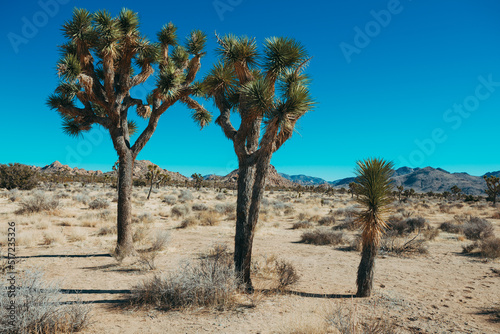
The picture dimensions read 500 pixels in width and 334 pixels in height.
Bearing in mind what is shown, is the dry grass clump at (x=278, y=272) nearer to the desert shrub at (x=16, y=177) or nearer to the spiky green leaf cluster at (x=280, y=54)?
the spiky green leaf cluster at (x=280, y=54)

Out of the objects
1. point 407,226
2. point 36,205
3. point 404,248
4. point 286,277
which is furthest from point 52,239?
point 407,226

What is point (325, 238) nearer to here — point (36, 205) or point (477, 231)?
point (477, 231)

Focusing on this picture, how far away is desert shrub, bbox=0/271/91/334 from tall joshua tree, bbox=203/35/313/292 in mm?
2870

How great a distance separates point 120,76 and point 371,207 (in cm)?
786

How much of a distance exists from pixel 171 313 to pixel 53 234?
8.34 meters

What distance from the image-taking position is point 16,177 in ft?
102

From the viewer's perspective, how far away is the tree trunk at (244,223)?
6.23 meters

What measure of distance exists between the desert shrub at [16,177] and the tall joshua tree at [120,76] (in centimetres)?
2867

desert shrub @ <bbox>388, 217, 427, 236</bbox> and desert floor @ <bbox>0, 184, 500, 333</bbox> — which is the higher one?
desert shrub @ <bbox>388, 217, 427, 236</bbox>

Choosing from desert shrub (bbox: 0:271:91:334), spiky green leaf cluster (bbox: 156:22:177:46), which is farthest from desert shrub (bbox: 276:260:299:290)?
spiky green leaf cluster (bbox: 156:22:177:46)

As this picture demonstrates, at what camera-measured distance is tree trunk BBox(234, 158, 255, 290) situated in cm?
623

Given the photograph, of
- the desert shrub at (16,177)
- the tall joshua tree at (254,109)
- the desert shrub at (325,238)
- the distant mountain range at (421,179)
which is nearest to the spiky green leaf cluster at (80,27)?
the tall joshua tree at (254,109)

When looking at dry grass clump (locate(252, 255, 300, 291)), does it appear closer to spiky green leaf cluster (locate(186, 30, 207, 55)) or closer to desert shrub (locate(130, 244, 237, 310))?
desert shrub (locate(130, 244, 237, 310))

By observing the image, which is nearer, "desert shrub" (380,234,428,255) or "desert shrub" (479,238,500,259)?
"desert shrub" (479,238,500,259)
